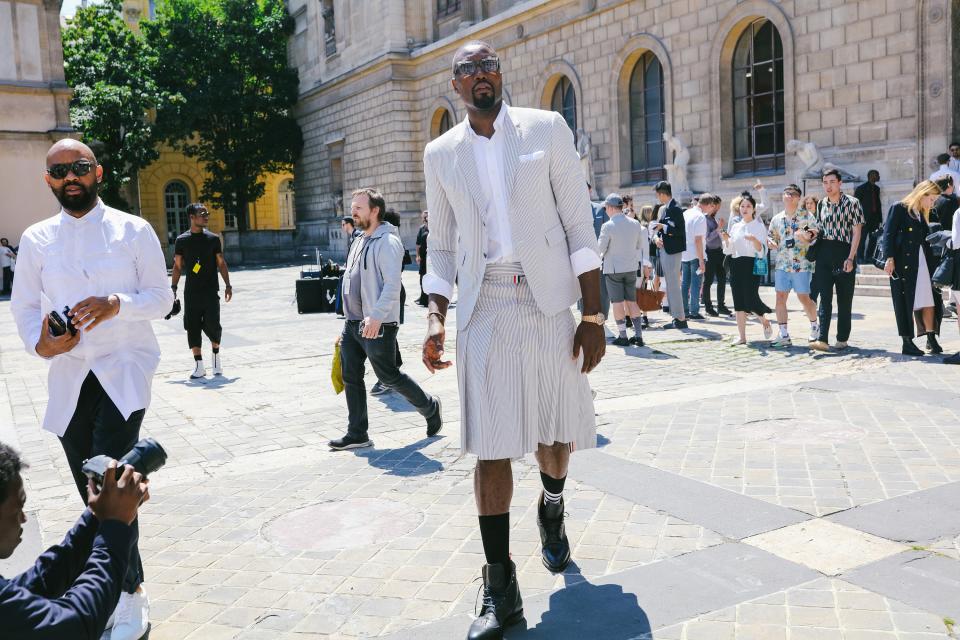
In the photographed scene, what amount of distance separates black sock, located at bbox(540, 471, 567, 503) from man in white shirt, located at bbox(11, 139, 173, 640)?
167 centimetres

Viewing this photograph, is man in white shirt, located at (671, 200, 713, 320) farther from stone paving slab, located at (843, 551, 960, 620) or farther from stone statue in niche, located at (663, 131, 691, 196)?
stone paving slab, located at (843, 551, 960, 620)

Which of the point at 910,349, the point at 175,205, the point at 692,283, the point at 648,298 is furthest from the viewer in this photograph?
the point at 175,205

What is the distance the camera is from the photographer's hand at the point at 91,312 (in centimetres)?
341

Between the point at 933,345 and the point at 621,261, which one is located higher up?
the point at 621,261

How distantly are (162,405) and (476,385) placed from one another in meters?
5.87

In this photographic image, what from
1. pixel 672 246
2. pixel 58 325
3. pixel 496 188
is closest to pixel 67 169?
Answer: pixel 58 325

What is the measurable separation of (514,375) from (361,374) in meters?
3.40

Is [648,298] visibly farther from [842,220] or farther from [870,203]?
[870,203]

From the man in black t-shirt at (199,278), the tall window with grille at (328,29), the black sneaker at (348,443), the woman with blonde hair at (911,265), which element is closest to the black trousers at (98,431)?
the black sneaker at (348,443)

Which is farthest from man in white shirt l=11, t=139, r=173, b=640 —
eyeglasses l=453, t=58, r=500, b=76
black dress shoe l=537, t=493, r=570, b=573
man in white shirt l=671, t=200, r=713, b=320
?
man in white shirt l=671, t=200, r=713, b=320

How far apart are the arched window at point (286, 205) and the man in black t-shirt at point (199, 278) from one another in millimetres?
43899

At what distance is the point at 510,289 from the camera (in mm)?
3527

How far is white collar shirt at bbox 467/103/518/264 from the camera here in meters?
3.50

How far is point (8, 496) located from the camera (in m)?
2.20
